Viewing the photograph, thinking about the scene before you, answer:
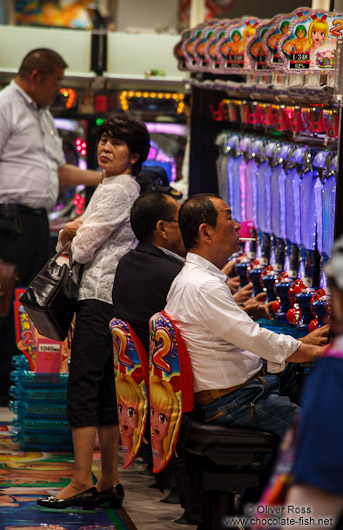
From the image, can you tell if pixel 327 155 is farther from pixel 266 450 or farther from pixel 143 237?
pixel 266 450

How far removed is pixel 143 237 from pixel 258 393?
941 millimetres

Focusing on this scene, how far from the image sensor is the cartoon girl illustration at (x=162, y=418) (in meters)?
3.46

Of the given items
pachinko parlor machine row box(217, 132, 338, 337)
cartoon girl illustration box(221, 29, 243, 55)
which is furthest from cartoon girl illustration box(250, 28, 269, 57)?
pachinko parlor machine row box(217, 132, 338, 337)

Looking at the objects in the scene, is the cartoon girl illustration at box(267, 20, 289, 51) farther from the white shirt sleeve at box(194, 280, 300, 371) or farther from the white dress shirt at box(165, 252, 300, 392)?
the white shirt sleeve at box(194, 280, 300, 371)

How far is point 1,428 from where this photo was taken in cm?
597

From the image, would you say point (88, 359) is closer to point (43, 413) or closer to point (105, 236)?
point (105, 236)

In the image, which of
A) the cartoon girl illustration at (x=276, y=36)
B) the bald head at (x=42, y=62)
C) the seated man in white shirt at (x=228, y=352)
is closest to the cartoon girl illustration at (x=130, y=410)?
the seated man in white shirt at (x=228, y=352)

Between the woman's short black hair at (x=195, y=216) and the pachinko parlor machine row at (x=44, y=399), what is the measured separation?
1897 millimetres

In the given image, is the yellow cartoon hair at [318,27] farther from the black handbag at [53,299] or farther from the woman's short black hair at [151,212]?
the black handbag at [53,299]

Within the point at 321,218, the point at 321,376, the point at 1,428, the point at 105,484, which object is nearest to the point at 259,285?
the point at 321,218

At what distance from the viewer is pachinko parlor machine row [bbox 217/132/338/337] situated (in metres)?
3.93

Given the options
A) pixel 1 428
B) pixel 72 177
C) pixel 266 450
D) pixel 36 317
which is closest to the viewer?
pixel 266 450

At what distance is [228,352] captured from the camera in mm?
3471

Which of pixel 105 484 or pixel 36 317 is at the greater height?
pixel 36 317
